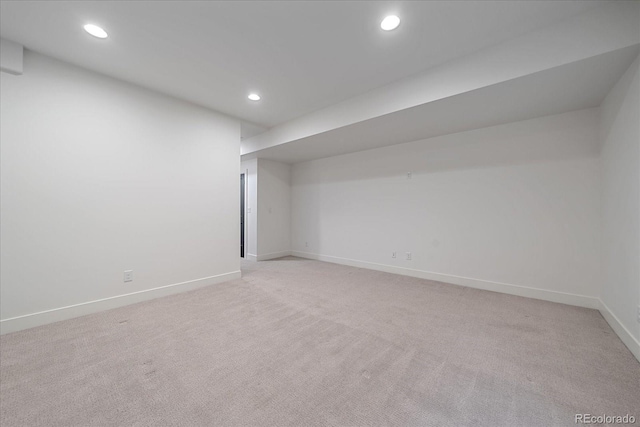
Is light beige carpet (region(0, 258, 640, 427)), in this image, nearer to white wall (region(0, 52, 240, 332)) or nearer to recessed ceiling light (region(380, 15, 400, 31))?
white wall (region(0, 52, 240, 332))

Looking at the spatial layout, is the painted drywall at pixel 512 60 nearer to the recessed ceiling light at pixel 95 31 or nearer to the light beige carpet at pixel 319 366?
the light beige carpet at pixel 319 366

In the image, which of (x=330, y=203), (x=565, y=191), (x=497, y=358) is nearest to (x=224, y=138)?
(x=330, y=203)

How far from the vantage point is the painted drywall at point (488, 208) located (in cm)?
300

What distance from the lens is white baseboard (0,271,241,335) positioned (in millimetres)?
2340

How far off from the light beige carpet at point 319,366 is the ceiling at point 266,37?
274 centimetres

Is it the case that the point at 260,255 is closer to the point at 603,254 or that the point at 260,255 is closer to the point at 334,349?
the point at 334,349

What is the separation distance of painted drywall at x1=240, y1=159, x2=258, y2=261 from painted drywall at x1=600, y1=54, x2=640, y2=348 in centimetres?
541

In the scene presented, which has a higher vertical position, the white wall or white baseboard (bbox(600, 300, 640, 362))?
the white wall

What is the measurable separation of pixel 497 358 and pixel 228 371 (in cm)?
208

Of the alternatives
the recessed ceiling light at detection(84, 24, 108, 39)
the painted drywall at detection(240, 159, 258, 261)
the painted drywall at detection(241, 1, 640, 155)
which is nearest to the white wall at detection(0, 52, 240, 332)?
the recessed ceiling light at detection(84, 24, 108, 39)

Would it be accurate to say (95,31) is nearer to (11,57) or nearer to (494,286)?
(11,57)

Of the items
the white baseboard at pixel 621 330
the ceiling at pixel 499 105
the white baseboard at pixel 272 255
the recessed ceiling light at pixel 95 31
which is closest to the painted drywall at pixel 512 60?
the ceiling at pixel 499 105

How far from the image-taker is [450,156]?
12.9 feet

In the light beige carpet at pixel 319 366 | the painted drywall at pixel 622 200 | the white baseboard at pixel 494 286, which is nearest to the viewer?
the light beige carpet at pixel 319 366
